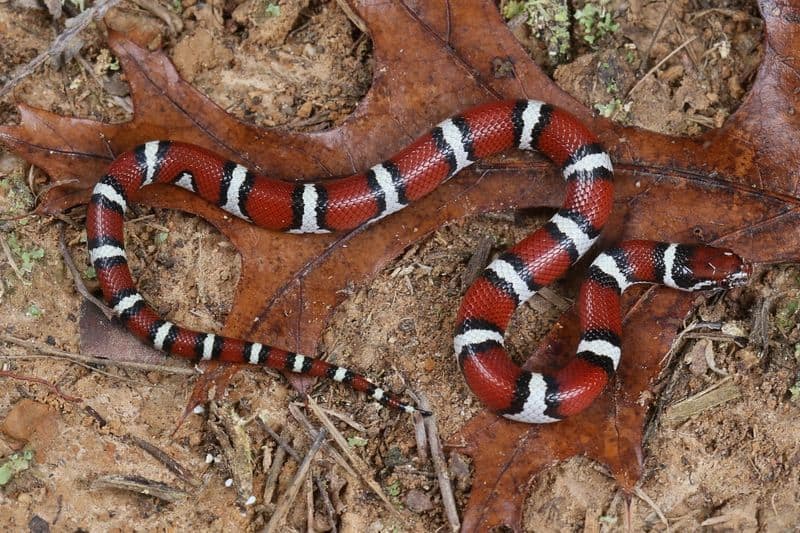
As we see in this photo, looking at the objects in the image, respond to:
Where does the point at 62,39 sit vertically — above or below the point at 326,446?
above

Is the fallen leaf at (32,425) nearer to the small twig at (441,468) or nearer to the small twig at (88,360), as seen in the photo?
the small twig at (88,360)

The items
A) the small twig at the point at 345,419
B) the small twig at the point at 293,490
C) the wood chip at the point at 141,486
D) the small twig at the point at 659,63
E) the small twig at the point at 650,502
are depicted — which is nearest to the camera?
the wood chip at the point at 141,486

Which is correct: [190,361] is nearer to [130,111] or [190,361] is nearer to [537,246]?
[130,111]

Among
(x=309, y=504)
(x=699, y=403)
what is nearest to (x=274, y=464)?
(x=309, y=504)

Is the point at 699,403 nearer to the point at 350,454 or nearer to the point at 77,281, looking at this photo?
the point at 350,454

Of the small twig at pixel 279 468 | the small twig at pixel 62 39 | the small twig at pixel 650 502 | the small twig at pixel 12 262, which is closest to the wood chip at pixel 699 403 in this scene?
the small twig at pixel 650 502

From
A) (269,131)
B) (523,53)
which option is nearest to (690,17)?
(523,53)

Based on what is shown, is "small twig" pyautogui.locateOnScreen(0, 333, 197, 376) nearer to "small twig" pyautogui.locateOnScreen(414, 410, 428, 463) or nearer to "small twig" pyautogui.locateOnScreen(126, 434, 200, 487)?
"small twig" pyautogui.locateOnScreen(126, 434, 200, 487)
